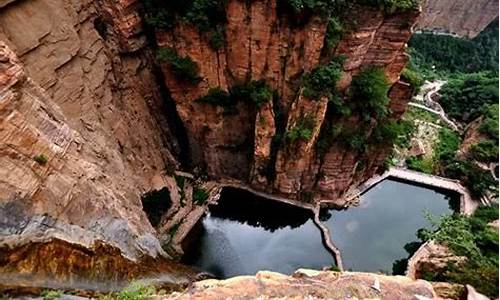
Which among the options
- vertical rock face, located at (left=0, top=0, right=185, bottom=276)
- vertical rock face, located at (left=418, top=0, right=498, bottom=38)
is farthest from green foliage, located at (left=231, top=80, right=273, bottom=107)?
vertical rock face, located at (left=418, top=0, right=498, bottom=38)

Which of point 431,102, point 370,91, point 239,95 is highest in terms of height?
point 370,91

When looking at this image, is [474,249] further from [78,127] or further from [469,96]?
[469,96]

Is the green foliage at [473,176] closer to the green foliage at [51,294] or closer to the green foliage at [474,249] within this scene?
the green foliage at [474,249]

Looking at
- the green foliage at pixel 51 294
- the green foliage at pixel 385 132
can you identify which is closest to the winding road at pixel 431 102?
the green foliage at pixel 385 132

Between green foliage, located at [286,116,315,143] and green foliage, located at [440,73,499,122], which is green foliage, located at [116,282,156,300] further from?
green foliage, located at [440,73,499,122]

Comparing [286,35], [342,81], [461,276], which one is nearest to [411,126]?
[342,81]

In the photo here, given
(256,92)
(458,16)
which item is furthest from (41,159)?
(458,16)

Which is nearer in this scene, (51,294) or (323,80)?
(51,294)
